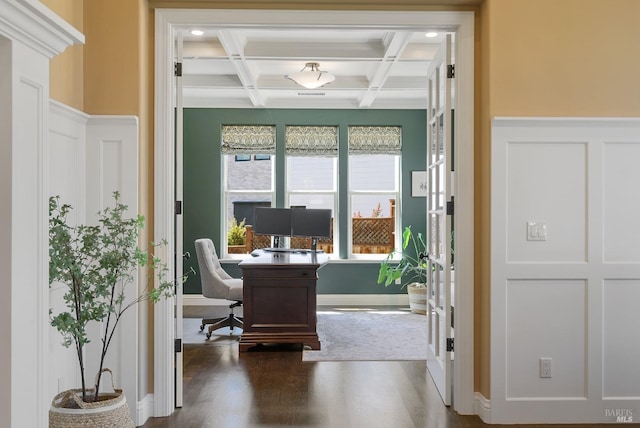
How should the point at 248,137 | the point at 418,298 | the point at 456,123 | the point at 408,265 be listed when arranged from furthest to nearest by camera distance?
the point at 248,137 < the point at 408,265 < the point at 418,298 < the point at 456,123

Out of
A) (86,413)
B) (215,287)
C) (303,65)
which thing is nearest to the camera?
(86,413)

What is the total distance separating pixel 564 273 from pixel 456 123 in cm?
109

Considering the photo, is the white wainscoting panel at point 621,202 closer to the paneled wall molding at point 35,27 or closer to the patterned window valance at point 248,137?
the paneled wall molding at point 35,27

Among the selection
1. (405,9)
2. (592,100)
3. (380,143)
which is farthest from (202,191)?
(592,100)

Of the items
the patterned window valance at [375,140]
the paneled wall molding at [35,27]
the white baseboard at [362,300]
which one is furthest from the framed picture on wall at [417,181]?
the paneled wall molding at [35,27]

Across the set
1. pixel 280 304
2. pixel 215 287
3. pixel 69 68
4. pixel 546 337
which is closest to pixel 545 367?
pixel 546 337

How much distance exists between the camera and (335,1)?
3361mm

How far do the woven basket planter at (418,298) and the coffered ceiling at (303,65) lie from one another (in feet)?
7.75

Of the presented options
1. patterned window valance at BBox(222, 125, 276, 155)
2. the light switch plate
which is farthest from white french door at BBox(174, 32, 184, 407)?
patterned window valance at BBox(222, 125, 276, 155)

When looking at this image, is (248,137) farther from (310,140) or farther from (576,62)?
(576,62)

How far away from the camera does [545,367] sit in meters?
3.27

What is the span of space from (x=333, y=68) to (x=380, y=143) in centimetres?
165

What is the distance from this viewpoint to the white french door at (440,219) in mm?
3529

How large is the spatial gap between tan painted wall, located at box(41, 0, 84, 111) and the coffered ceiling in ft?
4.02
